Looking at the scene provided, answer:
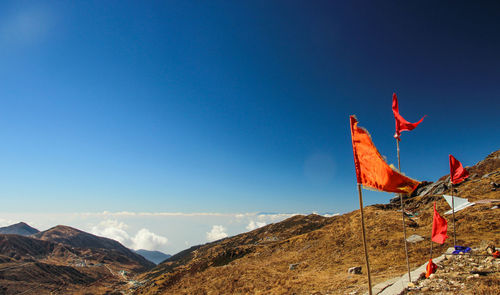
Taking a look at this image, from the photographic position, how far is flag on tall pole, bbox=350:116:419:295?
201 inches

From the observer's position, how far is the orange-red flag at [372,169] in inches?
201

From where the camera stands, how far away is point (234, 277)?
82.9 ft

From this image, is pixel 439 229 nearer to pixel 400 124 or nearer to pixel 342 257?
pixel 400 124

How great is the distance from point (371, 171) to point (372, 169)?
6 centimetres

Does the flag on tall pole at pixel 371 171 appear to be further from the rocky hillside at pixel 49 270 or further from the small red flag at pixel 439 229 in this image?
the rocky hillside at pixel 49 270

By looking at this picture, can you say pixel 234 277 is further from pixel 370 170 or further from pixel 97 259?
pixel 97 259

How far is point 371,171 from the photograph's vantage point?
5.67 metres

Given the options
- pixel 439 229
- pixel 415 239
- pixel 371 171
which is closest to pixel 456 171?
pixel 439 229

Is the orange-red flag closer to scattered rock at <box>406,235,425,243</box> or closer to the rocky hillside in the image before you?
scattered rock at <box>406,235,425,243</box>

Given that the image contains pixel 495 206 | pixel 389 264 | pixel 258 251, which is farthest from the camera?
pixel 258 251

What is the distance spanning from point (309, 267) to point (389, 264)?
8.28 meters

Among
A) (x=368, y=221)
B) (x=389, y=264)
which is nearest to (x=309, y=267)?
(x=389, y=264)

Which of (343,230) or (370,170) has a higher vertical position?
(370,170)

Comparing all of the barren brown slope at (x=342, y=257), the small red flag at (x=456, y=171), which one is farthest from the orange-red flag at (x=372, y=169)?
the small red flag at (x=456, y=171)
